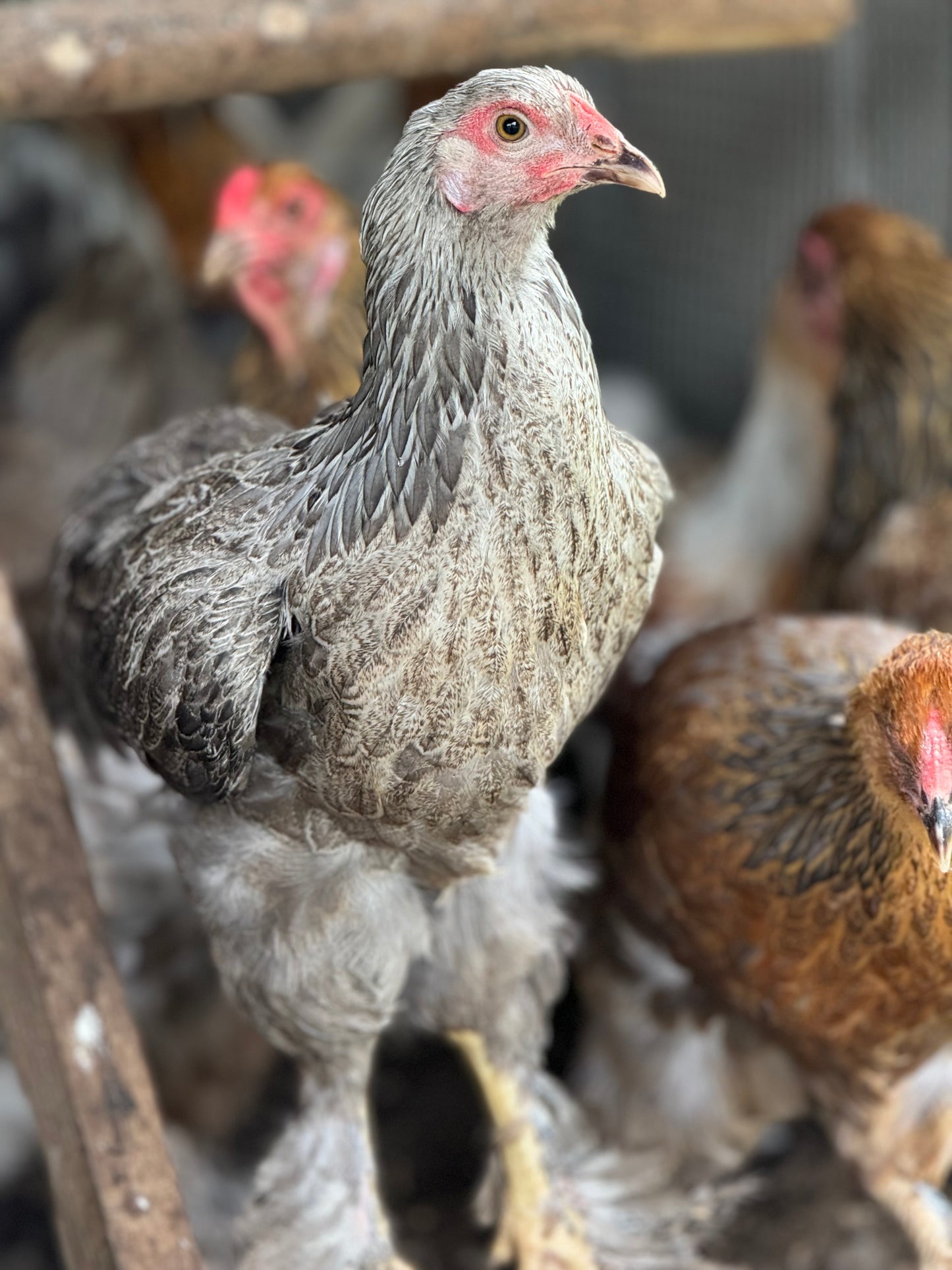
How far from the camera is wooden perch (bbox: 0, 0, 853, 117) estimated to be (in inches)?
84.7

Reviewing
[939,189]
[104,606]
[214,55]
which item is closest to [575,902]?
[104,606]

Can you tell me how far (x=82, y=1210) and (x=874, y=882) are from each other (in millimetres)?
1028

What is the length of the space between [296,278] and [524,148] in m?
1.13

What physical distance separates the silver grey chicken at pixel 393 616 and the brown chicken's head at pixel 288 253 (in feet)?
1.67

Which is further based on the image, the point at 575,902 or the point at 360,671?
the point at 575,902

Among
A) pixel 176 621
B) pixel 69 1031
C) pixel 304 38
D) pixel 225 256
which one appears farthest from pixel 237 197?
pixel 69 1031

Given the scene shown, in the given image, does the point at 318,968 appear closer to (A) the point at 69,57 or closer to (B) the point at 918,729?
(B) the point at 918,729

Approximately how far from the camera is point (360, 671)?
1267 mm

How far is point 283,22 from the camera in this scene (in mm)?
2264

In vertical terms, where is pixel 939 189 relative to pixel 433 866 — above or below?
above

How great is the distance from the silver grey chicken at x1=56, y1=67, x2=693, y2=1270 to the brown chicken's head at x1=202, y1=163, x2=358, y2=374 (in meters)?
0.51

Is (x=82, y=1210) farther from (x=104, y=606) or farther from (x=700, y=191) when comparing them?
(x=700, y=191)

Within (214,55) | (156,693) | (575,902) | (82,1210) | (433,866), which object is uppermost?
(214,55)

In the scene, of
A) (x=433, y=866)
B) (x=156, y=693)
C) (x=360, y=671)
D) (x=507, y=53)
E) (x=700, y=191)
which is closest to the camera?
(x=360, y=671)
